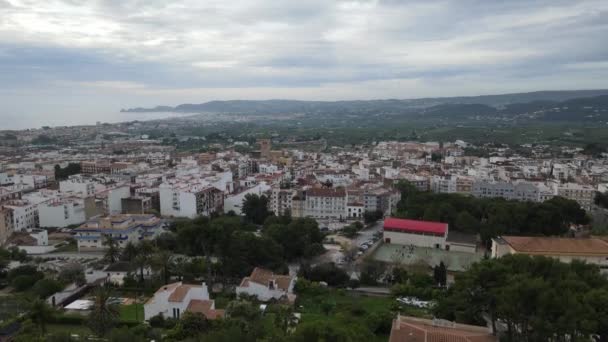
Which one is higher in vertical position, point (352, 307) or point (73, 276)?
point (73, 276)

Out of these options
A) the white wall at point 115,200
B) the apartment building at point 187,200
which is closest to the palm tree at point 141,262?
the apartment building at point 187,200

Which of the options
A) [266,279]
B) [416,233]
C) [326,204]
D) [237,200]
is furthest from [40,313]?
[326,204]

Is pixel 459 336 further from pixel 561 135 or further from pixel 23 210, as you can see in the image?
pixel 561 135

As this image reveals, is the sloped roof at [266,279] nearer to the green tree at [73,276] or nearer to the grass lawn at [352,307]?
the grass lawn at [352,307]

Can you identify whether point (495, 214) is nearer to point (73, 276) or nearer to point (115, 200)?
point (73, 276)

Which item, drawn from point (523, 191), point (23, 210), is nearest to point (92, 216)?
point (23, 210)

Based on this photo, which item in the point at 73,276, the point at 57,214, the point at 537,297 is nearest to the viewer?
the point at 537,297

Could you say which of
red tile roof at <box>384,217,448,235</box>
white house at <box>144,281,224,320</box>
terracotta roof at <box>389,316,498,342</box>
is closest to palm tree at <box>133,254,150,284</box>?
white house at <box>144,281,224,320</box>
